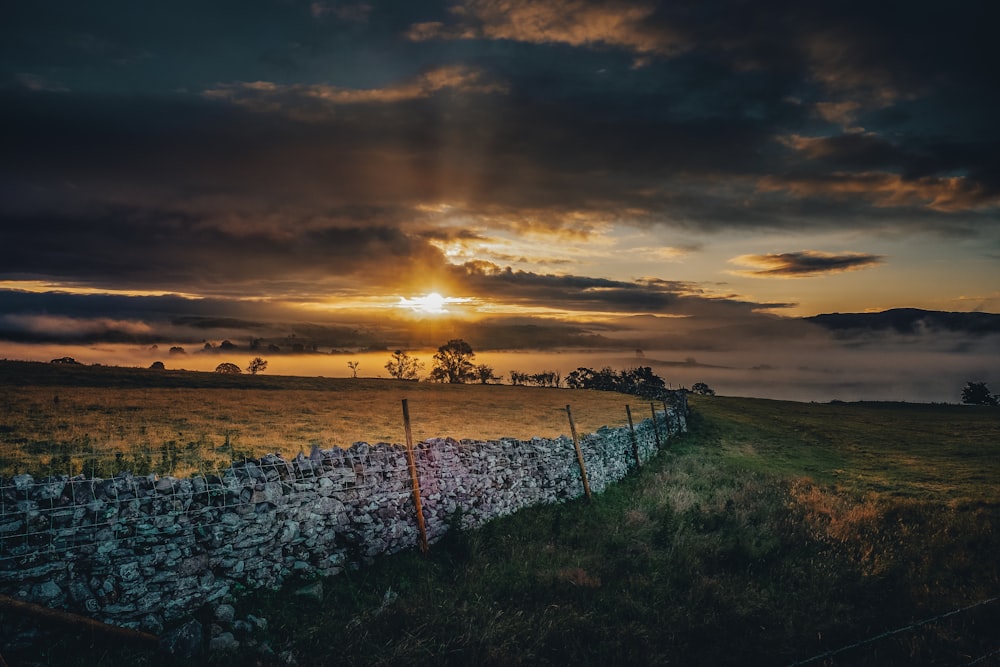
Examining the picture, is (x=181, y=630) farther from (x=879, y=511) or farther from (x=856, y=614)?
(x=879, y=511)

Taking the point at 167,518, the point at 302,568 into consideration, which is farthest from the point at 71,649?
the point at 302,568

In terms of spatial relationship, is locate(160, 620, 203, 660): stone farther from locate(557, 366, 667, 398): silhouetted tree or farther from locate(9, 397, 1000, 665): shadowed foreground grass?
locate(557, 366, 667, 398): silhouetted tree

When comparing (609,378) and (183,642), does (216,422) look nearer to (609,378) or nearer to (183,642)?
(183,642)

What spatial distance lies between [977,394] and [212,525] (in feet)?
359

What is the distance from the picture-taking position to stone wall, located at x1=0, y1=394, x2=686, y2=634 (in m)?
6.91

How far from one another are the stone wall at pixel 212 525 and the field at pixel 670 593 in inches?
20.1

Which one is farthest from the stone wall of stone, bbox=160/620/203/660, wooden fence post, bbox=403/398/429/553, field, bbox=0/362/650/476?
field, bbox=0/362/650/476

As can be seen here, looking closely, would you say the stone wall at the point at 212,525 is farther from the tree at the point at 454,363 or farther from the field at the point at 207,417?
the tree at the point at 454,363

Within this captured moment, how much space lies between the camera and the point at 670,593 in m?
9.47

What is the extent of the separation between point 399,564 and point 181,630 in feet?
12.6

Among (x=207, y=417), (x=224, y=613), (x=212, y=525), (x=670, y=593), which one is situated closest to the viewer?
(x=224, y=613)

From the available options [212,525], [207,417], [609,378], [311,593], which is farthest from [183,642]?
[609,378]

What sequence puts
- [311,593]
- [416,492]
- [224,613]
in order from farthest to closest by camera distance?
[416,492], [311,593], [224,613]

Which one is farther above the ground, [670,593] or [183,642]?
[183,642]
